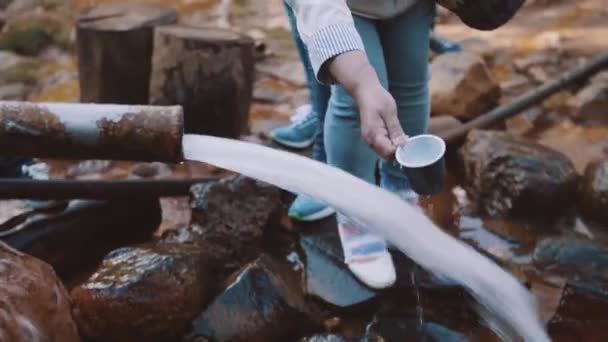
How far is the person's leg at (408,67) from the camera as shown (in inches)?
96.2

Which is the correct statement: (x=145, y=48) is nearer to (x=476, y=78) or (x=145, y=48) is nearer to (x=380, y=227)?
(x=476, y=78)

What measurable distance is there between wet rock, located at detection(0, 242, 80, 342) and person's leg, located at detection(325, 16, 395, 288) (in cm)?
90

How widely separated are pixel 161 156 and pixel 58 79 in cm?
356

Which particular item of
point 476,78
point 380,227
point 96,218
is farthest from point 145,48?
point 380,227

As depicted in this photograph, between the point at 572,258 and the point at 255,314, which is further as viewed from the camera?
the point at 572,258

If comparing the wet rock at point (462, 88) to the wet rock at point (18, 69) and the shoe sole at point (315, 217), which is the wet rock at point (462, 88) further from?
the wet rock at point (18, 69)

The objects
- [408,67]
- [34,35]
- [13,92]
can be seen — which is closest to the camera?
[408,67]

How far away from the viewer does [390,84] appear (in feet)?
8.52

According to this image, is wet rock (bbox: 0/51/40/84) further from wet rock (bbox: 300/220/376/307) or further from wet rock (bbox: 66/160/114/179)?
wet rock (bbox: 300/220/376/307)

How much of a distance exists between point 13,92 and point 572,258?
3855 mm

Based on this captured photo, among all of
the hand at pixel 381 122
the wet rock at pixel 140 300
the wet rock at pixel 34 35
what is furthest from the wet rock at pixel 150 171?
the wet rock at pixel 34 35

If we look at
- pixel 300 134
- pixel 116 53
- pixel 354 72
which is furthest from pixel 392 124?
pixel 116 53

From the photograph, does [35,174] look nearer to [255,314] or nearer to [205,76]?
[205,76]

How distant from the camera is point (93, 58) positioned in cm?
433
